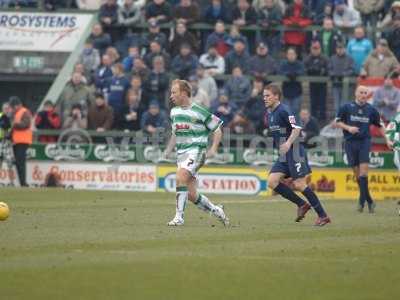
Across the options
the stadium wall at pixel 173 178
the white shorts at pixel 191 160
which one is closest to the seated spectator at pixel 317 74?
the stadium wall at pixel 173 178

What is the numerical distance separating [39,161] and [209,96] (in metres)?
4.52

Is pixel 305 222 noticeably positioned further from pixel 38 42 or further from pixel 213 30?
pixel 38 42

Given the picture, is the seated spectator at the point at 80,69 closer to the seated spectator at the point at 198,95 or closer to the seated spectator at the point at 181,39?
the seated spectator at the point at 181,39

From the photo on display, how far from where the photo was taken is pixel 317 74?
97.2 ft

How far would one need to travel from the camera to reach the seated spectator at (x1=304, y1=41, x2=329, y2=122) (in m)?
29.5

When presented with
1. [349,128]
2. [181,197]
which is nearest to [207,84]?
[349,128]

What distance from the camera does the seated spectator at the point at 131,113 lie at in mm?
29828

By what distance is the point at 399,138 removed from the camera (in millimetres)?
22547

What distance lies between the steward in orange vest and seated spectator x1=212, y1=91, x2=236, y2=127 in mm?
4566

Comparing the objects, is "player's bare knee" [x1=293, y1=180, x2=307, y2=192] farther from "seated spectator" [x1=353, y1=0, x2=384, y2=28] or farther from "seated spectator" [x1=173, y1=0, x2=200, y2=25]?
"seated spectator" [x1=173, y1=0, x2=200, y2=25]

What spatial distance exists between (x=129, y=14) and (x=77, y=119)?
328 centimetres

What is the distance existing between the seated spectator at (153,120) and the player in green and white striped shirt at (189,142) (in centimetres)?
1205

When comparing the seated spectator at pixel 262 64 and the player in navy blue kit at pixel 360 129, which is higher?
the seated spectator at pixel 262 64

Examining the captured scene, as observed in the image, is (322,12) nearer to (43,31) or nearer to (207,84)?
(207,84)
